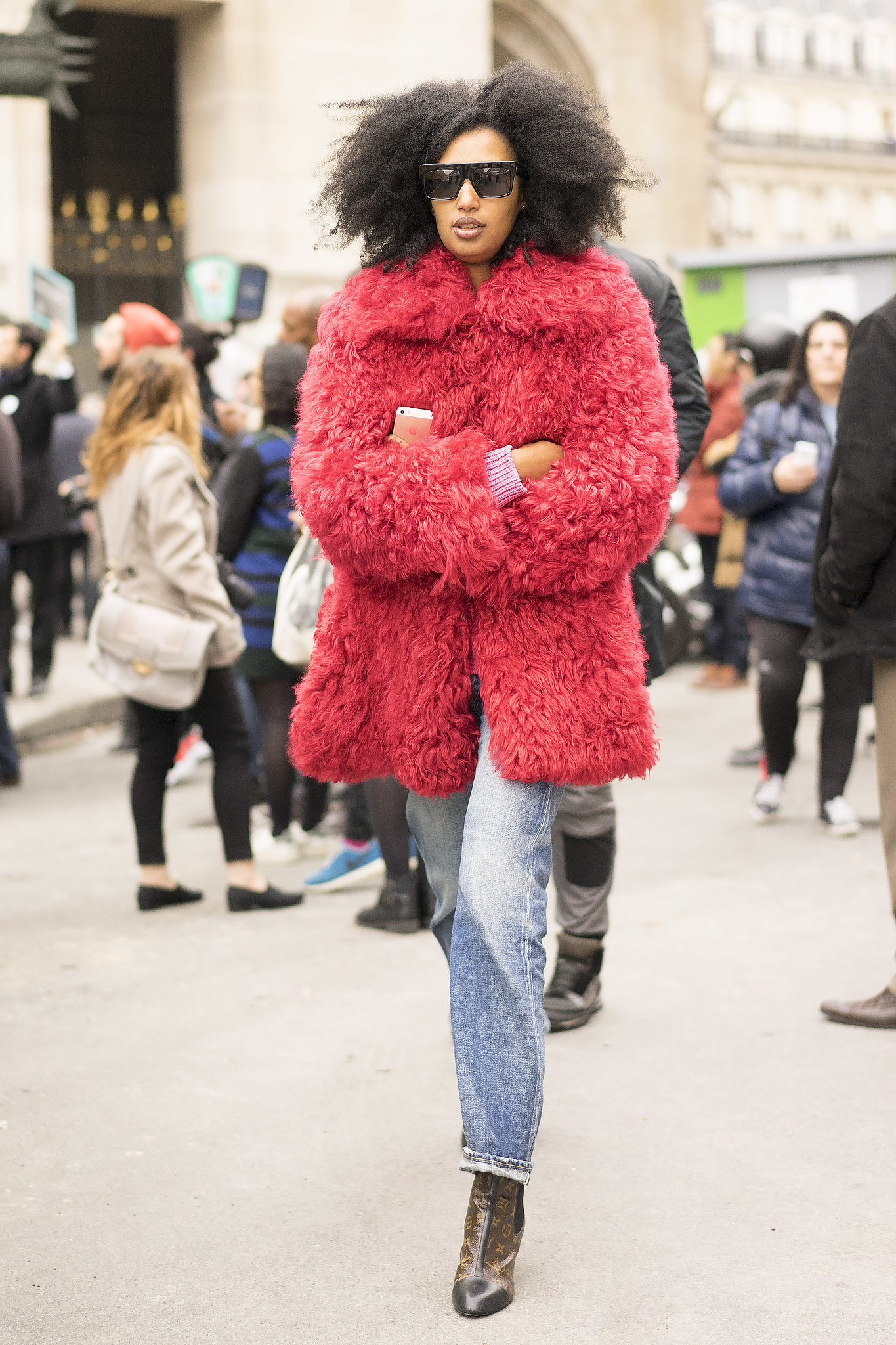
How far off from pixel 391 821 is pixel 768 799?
217 cm

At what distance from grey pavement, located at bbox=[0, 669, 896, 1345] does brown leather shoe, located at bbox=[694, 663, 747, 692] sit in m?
4.64

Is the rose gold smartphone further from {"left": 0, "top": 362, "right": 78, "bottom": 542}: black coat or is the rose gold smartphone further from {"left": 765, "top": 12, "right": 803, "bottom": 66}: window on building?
{"left": 765, "top": 12, "right": 803, "bottom": 66}: window on building

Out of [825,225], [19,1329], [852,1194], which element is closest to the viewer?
[19,1329]

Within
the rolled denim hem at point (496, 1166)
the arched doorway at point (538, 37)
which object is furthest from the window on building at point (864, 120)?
the rolled denim hem at point (496, 1166)

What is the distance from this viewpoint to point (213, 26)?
17.1 metres

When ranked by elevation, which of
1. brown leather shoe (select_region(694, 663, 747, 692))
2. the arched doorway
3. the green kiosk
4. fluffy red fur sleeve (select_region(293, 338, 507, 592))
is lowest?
brown leather shoe (select_region(694, 663, 747, 692))

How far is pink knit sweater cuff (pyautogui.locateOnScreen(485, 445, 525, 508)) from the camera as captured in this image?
2.86 metres

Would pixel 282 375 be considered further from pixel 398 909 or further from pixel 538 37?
pixel 538 37

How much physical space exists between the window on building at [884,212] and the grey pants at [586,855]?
9490 cm

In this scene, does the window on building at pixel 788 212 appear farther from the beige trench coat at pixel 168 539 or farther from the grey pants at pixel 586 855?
the grey pants at pixel 586 855

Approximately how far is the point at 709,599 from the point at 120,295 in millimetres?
13659

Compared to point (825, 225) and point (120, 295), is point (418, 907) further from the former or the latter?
point (825, 225)

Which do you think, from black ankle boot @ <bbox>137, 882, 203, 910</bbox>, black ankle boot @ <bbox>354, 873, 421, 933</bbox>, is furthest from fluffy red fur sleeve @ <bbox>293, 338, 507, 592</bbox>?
black ankle boot @ <bbox>137, 882, 203, 910</bbox>

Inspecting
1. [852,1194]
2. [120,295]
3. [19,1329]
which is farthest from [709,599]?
[120,295]
